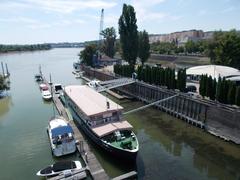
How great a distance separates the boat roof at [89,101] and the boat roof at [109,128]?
1.64m

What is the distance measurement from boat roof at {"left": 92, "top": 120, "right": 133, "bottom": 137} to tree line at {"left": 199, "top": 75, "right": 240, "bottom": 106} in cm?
1326

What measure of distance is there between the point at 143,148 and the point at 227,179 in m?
8.79

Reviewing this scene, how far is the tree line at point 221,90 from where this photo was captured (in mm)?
25969

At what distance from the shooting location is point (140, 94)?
1668 inches

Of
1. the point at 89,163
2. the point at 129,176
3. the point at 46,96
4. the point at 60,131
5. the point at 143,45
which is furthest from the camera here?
the point at 143,45

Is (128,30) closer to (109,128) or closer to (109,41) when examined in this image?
(109,128)

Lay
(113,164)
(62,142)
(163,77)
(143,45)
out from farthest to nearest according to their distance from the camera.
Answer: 1. (143,45)
2. (163,77)
3. (62,142)
4. (113,164)

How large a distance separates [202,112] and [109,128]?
1348cm

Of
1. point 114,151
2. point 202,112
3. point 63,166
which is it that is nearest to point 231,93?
point 202,112

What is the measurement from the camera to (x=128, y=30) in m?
53.6

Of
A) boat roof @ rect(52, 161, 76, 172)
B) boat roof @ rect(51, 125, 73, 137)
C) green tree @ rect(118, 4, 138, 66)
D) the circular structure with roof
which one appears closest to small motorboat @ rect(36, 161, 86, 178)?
boat roof @ rect(52, 161, 76, 172)

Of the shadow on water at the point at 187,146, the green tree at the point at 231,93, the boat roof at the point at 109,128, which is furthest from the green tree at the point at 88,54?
the green tree at the point at 231,93

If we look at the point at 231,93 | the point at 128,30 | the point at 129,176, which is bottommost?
the point at 129,176

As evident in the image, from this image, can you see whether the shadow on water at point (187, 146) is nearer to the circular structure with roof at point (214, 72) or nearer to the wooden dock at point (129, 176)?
the wooden dock at point (129, 176)
